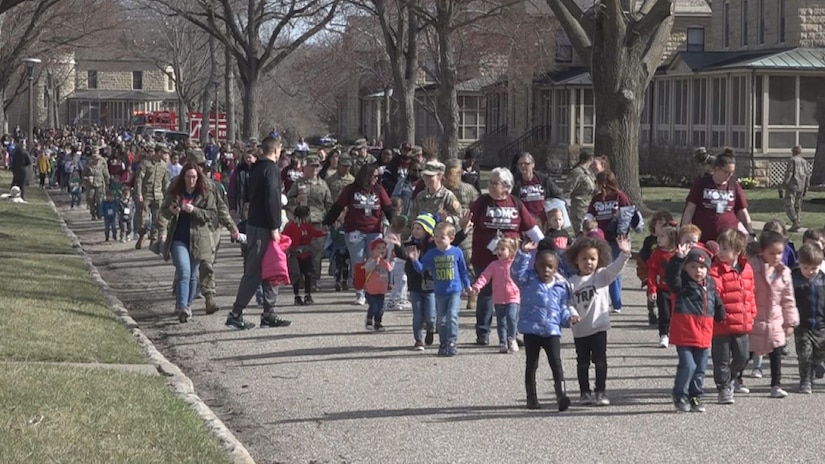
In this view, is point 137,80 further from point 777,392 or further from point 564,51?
point 777,392

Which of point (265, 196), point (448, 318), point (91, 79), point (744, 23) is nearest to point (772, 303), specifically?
point (448, 318)

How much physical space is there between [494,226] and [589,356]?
10.5ft

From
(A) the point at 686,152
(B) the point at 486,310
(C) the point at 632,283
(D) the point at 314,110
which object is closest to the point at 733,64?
(A) the point at 686,152

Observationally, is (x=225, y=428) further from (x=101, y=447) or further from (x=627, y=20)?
(x=627, y=20)

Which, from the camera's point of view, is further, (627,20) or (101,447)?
(627,20)

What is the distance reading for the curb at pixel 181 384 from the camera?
27.7ft

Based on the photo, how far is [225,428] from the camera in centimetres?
914

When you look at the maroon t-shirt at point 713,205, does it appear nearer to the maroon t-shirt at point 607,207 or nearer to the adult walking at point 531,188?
the maroon t-shirt at point 607,207

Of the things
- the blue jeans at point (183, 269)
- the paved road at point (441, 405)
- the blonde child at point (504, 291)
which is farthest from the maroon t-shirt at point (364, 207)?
the blonde child at point (504, 291)

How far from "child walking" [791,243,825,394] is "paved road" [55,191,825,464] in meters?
0.24

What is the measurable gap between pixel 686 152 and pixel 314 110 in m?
60.2

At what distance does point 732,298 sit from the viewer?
10.2m

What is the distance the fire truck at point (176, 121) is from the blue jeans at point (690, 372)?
4632cm

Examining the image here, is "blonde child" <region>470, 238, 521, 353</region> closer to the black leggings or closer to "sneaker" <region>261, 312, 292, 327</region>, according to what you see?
the black leggings
